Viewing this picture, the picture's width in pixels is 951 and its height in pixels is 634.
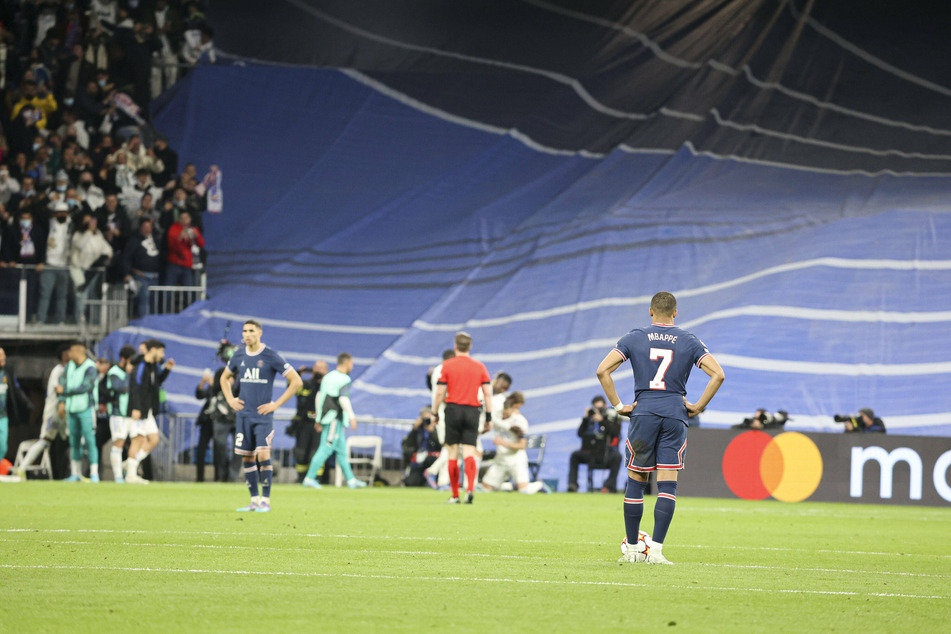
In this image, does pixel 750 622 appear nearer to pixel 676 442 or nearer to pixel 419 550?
pixel 676 442

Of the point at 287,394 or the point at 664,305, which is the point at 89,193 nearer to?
the point at 287,394

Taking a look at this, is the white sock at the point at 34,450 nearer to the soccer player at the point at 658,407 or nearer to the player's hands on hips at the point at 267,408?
the player's hands on hips at the point at 267,408

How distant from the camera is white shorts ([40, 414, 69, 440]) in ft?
75.4

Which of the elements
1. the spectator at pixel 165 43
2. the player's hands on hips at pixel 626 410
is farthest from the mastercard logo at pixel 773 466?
the spectator at pixel 165 43

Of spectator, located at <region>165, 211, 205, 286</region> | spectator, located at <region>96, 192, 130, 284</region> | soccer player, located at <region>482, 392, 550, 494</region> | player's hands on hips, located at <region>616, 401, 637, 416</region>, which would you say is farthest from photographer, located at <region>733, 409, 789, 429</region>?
player's hands on hips, located at <region>616, 401, 637, 416</region>

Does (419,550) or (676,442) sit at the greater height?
(676,442)

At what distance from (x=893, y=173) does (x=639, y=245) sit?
6.27m

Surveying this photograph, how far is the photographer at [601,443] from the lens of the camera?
23875mm

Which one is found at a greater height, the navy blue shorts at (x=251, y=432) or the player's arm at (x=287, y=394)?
the player's arm at (x=287, y=394)

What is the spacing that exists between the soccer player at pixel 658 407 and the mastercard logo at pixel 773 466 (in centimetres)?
1186

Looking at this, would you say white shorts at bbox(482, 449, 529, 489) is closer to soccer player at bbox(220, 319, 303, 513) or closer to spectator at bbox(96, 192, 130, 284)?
soccer player at bbox(220, 319, 303, 513)

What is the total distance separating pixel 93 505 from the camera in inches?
597

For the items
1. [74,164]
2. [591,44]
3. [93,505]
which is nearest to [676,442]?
[93,505]

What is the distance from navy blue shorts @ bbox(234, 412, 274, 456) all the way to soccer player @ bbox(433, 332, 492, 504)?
347cm
